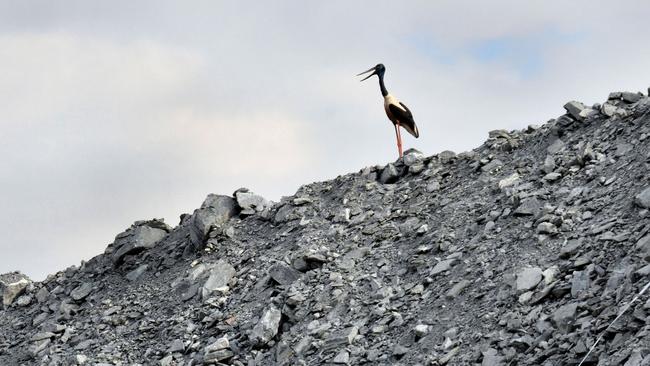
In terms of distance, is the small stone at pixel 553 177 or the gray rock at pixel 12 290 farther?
the gray rock at pixel 12 290

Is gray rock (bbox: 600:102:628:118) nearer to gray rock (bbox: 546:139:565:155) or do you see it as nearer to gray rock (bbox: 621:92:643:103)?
gray rock (bbox: 621:92:643:103)

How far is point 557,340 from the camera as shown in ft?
39.7

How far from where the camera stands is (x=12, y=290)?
2331 cm

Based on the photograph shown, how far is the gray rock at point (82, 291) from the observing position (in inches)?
843

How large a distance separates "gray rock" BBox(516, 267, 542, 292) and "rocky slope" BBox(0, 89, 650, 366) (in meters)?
0.02

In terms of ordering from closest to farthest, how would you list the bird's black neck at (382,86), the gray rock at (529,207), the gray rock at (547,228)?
the gray rock at (547,228) < the gray rock at (529,207) < the bird's black neck at (382,86)

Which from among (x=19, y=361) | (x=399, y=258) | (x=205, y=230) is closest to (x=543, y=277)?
(x=399, y=258)

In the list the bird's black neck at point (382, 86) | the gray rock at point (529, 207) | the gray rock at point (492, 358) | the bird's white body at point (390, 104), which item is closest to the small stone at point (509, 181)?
the gray rock at point (529, 207)

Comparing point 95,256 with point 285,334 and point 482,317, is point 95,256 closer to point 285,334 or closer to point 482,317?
point 285,334

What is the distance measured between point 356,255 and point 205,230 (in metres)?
4.40

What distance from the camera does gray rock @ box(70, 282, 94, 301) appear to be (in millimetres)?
21422

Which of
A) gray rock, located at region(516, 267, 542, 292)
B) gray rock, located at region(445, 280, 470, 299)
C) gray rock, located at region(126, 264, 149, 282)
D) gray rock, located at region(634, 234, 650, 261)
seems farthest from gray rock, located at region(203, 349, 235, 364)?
gray rock, located at region(634, 234, 650, 261)

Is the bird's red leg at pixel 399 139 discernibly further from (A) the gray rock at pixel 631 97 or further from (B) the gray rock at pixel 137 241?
(B) the gray rock at pixel 137 241

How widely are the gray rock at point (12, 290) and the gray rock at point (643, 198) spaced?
50.2ft
